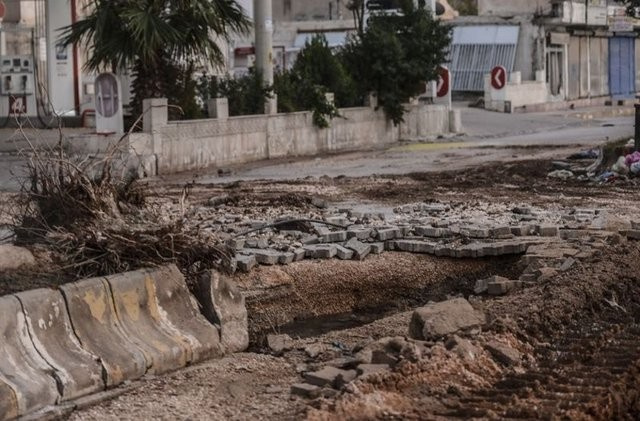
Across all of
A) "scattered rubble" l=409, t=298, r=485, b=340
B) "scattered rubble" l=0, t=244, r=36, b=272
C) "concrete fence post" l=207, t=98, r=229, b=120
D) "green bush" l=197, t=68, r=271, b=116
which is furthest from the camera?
"green bush" l=197, t=68, r=271, b=116

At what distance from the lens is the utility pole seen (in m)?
28.1

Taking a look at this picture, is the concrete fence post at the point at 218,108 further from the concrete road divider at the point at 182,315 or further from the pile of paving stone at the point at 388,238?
the concrete road divider at the point at 182,315

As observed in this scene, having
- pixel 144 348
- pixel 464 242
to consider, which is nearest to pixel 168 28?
pixel 464 242

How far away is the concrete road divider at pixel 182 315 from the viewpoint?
360 inches

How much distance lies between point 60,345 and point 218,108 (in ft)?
55.7

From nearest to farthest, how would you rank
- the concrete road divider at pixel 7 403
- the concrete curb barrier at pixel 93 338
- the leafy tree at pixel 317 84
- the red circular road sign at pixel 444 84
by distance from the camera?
the concrete road divider at pixel 7 403, the concrete curb barrier at pixel 93 338, the leafy tree at pixel 317 84, the red circular road sign at pixel 444 84

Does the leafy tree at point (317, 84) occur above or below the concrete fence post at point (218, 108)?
above

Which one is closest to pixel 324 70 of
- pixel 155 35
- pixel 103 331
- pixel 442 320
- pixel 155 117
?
pixel 155 117

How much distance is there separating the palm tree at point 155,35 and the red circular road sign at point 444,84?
12109 mm

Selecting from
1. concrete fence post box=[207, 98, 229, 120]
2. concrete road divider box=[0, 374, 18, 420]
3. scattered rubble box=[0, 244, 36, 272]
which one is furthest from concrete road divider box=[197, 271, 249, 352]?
concrete fence post box=[207, 98, 229, 120]

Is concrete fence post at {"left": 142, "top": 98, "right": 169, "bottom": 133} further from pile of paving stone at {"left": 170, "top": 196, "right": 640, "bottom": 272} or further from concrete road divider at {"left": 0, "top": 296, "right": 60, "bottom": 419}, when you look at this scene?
concrete road divider at {"left": 0, "top": 296, "right": 60, "bottom": 419}

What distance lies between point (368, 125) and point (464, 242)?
1846 centimetres

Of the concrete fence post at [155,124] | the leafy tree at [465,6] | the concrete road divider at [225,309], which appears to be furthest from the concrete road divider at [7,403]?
the leafy tree at [465,6]

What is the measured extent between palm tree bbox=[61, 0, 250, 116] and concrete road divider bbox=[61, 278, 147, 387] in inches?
530
